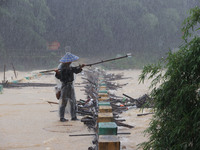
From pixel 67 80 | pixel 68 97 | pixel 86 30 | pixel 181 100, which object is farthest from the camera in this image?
pixel 86 30

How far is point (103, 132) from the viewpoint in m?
5.23

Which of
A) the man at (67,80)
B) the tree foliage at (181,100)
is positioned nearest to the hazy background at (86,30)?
the man at (67,80)

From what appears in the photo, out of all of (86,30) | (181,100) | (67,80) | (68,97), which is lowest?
(181,100)

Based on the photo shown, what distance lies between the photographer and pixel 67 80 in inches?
346

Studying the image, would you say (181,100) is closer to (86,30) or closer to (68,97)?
(68,97)

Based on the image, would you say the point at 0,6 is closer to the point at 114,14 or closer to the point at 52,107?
the point at 114,14

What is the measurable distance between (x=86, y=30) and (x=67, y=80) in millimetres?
36229

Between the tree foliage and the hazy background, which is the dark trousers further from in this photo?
the hazy background

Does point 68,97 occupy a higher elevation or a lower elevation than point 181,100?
higher

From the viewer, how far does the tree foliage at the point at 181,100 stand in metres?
3.42

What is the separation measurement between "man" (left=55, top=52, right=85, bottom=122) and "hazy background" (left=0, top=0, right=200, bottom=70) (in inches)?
1161

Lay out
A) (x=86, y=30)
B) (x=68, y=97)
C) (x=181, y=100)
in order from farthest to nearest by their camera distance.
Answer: (x=86, y=30), (x=68, y=97), (x=181, y=100)

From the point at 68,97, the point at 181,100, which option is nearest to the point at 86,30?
the point at 68,97

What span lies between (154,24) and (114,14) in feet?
20.7
